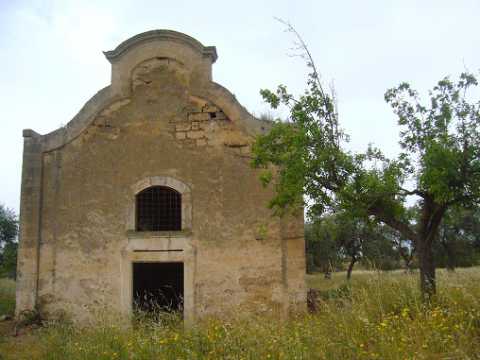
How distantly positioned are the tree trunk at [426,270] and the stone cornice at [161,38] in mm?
6423

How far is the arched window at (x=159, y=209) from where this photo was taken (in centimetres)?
1084

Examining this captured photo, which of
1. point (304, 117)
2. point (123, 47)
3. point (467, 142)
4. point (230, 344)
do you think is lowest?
point (230, 344)

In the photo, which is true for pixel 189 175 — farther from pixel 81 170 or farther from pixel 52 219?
pixel 52 219

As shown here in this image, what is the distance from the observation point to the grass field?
5227mm

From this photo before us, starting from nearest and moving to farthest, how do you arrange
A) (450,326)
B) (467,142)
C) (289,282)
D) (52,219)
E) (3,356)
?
(450,326) → (467,142) → (3,356) → (289,282) → (52,219)

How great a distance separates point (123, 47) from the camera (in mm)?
11305

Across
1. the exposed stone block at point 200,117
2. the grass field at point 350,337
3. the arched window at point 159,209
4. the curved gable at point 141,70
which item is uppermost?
the curved gable at point 141,70

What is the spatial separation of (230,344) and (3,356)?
4.42 metres

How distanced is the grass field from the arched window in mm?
3491

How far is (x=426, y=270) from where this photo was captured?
7316 mm

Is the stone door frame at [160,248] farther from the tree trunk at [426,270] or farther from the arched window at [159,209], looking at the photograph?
the tree trunk at [426,270]

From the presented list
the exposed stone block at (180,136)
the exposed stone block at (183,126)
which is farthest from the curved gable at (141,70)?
the exposed stone block at (180,136)

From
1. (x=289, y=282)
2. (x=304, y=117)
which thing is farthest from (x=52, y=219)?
(x=304, y=117)

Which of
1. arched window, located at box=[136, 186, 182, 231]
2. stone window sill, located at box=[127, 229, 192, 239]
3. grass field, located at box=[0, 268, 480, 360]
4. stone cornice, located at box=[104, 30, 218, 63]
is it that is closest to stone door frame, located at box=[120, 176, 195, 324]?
stone window sill, located at box=[127, 229, 192, 239]
